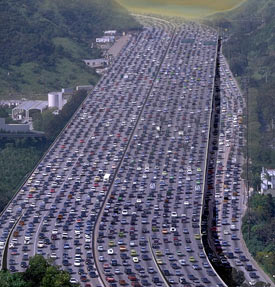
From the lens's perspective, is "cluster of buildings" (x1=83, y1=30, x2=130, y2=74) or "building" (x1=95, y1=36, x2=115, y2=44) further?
"building" (x1=95, y1=36, x2=115, y2=44)

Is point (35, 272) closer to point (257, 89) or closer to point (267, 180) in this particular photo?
point (267, 180)

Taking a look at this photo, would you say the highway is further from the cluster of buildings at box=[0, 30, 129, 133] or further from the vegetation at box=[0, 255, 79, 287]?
the vegetation at box=[0, 255, 79, 287]

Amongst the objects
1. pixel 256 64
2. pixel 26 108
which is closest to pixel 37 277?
pixel 26 108

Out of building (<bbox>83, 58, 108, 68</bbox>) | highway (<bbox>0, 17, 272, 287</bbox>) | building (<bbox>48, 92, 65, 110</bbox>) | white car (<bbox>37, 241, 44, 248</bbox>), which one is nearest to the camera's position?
highway (<bbox>0, 17, 272, 287</bbox>)

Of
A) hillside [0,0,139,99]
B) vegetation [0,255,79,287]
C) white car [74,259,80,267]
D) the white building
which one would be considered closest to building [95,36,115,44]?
the white building

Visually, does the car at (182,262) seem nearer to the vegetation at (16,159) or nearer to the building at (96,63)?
the vegetation at (16,159)

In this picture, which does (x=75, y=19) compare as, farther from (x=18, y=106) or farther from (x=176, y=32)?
(x=18, y=106)
